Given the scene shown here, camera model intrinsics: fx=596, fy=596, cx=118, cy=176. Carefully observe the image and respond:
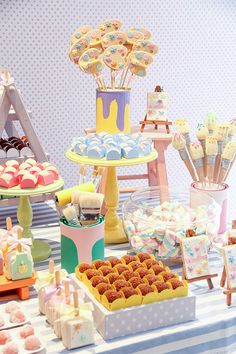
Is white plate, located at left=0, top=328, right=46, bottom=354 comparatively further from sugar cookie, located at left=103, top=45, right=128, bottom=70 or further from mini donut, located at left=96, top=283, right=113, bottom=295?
sugar cookie, located at left=103, top=45, right=128, bottom=70

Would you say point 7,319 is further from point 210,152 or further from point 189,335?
point 210,152

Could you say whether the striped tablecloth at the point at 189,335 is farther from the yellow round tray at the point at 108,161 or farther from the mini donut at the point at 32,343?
the yellow round tray at the point at 108,161

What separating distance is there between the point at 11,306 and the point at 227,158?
1026 millimetres

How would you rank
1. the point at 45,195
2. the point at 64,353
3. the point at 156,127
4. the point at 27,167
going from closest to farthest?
the point at 64,353, the point at 27,167, the point at 45,195, the point at 156,127

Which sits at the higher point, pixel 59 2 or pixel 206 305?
pixel 59 2

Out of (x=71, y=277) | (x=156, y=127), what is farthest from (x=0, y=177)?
(x=156, y=127)

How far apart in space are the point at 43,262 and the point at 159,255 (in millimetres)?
422

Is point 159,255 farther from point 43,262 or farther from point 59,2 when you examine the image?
point 59,2

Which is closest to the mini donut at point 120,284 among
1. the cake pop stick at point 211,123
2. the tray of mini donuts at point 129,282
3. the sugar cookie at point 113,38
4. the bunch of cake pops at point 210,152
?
the tray of mini donuts at point 129,282

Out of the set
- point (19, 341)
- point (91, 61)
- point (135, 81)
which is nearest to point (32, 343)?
point (19, 341)

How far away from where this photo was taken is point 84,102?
12.7 feet

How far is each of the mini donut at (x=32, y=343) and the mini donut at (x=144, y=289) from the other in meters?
0.31

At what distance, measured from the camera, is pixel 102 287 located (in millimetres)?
1648

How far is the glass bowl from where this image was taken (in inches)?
77.5
